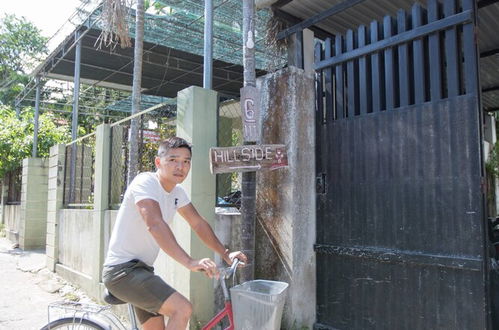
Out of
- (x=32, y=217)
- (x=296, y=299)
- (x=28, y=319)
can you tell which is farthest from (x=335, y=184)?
(x=32, y=217)

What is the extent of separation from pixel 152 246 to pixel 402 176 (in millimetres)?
2119

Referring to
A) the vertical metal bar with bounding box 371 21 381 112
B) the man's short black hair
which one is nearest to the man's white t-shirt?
the man's short black hair

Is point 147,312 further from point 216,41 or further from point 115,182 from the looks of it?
point 216,41

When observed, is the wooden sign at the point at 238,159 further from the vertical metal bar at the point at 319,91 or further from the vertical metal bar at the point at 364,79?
the vertical metal bar at the point at 364,79

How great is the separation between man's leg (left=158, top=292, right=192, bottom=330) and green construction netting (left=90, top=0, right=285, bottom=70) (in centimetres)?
621

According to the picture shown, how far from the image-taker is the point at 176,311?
260 centimetres

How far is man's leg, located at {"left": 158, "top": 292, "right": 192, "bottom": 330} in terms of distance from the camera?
2.59 meters

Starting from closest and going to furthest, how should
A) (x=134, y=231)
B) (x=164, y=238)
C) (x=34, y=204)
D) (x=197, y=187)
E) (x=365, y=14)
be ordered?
(x=164, y=238), (x=134, y=231), (x=197, y=187), (x=365, y=14), (x=34, y=204)

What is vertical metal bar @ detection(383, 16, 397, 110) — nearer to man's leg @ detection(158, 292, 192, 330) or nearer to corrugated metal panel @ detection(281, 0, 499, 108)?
corrugated metal panel @ detection(281, 0, 499, 108)

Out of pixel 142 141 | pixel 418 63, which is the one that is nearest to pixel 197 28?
pixel 142 141

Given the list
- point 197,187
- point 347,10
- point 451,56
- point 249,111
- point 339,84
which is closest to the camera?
point 451,56

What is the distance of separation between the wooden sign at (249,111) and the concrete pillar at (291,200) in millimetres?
498

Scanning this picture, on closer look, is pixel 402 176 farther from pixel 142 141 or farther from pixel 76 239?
A: pixel 76 239

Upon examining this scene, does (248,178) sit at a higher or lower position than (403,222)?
higher
